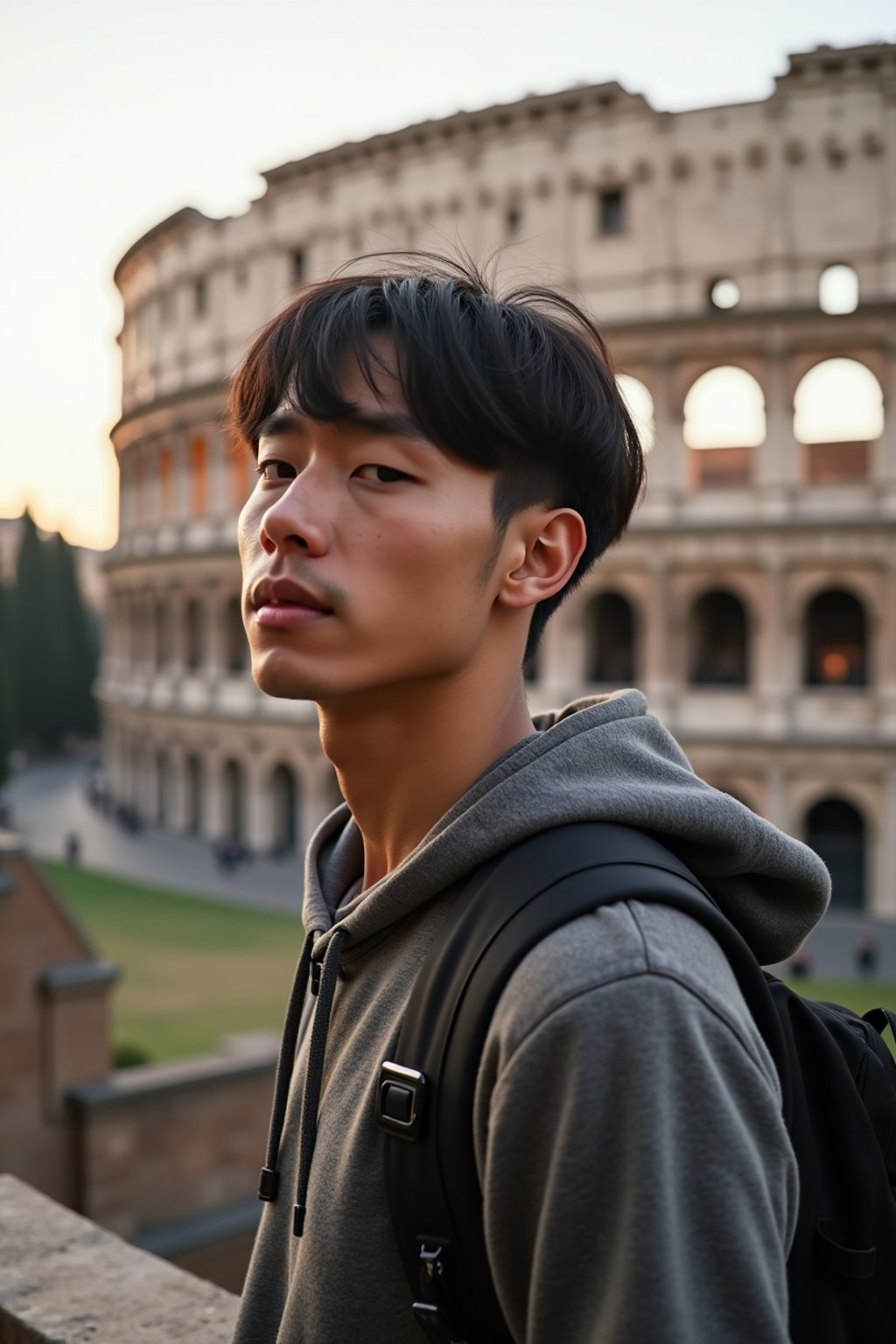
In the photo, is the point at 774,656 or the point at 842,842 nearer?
the point at 774,656

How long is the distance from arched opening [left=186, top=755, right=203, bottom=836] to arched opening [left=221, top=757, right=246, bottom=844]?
1.28 meters

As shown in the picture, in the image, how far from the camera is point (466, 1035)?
1.49 meters

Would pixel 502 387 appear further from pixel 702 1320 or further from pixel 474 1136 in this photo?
pixel 702 1320

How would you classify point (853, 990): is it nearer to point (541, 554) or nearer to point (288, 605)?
point (541, 554)

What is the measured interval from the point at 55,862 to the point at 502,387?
34784 millimetres

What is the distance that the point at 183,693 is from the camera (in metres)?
37.8

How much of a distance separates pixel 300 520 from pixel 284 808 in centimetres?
3419

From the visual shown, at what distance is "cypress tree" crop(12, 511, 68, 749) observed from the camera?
5869 cm

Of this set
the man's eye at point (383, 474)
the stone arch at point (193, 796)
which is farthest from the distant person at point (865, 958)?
the man's eye at point (383, 474)

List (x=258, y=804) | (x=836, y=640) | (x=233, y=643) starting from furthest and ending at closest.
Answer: (x=233, y=643)
(x=258, y=804)
(x=836, y=640)

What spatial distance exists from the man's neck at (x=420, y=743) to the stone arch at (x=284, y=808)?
33142 millimetres

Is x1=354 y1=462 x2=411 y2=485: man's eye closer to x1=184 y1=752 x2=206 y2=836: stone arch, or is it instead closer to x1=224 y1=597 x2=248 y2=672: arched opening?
x1=224 y1=597 x2=248 y2=672: arched opening

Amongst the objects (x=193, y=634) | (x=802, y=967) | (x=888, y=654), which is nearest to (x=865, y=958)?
(x=802, y=967)

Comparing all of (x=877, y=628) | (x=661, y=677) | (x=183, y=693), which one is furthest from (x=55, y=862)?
(x=877, y=628)
